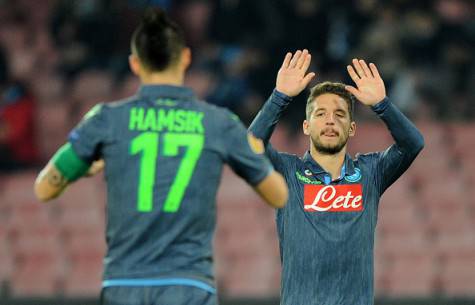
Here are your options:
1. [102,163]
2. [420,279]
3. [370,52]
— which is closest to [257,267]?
[420,279]

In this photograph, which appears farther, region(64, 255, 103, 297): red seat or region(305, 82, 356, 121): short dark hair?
region(64, 255, 103, 297): red seat

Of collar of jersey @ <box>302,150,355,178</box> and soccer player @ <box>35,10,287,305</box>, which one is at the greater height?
collar of jersey @ <box>302,150,355,178</box>

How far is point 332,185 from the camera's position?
18.7ft

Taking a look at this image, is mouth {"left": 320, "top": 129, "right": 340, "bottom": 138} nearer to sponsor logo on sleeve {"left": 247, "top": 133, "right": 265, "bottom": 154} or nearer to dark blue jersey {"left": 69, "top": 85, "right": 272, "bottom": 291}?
sponsor logo on sleeve {"left": 247, "top": 133, "right": 265, "bottom": 154}

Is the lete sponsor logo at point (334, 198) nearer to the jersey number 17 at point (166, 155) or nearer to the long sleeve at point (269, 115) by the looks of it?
the long sleeve at point (269, 115)

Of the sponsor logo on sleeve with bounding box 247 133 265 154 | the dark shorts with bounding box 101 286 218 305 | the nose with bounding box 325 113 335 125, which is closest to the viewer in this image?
the dark shorts with bounding box 101 286 218 305

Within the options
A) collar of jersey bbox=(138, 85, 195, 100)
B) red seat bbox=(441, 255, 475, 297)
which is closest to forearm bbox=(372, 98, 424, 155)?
collar of jersey bbox=(138, 85, 195, 100)

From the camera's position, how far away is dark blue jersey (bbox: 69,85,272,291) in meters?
4.26

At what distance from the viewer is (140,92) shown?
4395 millimetres

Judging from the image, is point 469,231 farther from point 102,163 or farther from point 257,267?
point 102,163

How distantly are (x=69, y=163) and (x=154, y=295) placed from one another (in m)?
0.59

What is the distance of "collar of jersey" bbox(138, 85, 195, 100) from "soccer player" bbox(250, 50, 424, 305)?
1.03 metres

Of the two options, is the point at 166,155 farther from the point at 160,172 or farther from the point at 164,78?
the point at 164,78

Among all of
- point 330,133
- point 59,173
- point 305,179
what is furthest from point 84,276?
point 59,173
